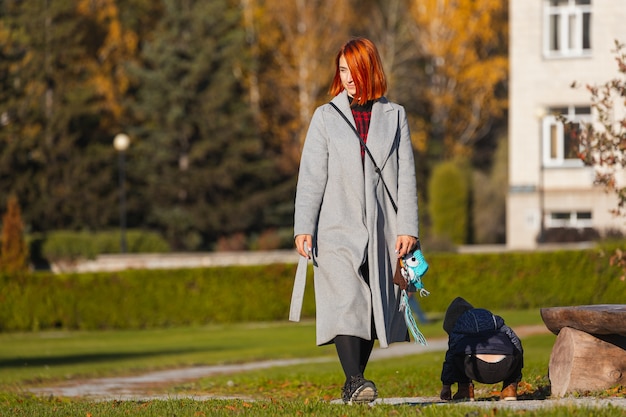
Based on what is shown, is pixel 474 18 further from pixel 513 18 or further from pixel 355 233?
pixel 355 233

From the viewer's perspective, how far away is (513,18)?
42.7m

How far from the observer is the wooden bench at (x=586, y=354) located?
31.1 ft

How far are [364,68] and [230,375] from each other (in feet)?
31.1

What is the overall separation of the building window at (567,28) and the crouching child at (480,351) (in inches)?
1347

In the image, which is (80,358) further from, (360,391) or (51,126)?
(51,126)

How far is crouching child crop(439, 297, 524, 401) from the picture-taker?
350 inches

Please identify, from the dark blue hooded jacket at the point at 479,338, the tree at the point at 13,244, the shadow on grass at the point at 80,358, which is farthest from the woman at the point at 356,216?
the tree at the point at 13,244

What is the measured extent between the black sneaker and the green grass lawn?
0.12 metres

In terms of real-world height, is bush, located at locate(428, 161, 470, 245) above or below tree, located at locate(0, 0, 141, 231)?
below

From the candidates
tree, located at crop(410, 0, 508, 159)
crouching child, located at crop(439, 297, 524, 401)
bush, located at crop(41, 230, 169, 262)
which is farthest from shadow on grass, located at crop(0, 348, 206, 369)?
tree, located at crop(410, 0, 508, 159)

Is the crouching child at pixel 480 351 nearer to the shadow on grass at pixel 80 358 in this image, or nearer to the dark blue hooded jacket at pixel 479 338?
the dark blue hooded jacket at pixel 479 338

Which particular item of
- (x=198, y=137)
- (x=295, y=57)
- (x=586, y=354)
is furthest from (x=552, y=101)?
(x=586, y=354)

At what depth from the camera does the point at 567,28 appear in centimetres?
4231

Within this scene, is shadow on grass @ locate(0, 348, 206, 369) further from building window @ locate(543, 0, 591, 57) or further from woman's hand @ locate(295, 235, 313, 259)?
building window @ locate(543, 0, 591, 57)
